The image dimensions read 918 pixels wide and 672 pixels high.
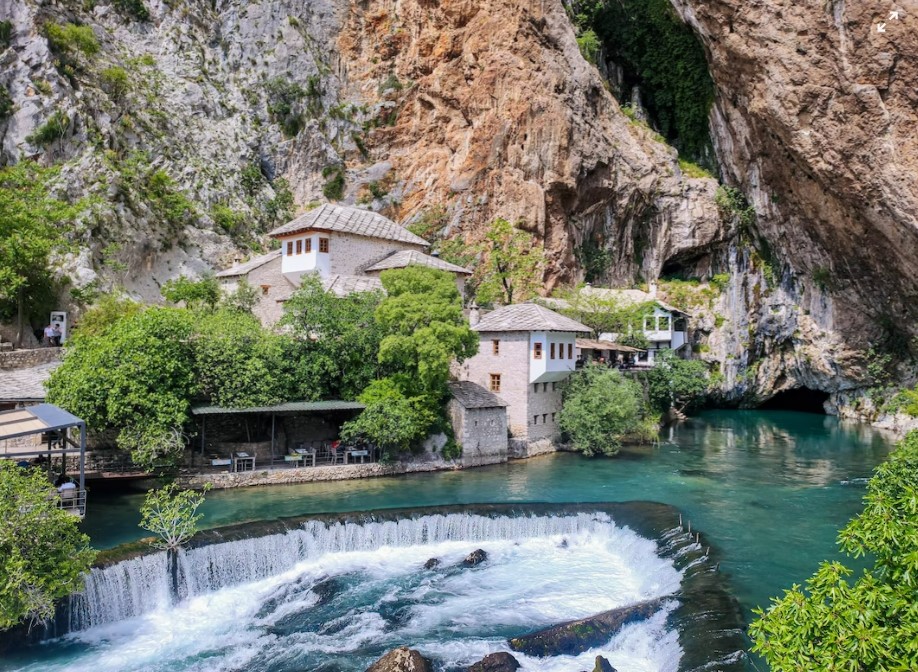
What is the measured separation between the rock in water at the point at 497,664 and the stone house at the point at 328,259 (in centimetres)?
2500

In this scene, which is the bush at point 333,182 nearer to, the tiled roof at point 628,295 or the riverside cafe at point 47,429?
the tiled roof at point 628,295

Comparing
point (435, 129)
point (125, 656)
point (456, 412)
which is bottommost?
point (125, 656)

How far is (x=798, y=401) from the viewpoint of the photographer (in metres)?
56.6

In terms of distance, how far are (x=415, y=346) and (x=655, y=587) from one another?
588 inches

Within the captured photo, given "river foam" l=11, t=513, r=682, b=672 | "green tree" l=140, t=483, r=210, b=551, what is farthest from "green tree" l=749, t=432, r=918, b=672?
"green tree" l=140, t=483, r=210, b=551

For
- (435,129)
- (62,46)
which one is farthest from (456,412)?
(62,46)

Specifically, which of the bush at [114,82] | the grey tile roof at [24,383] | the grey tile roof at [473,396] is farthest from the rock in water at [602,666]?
the bush at [114,82]

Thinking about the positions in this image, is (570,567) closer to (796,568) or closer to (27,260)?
(796,568)

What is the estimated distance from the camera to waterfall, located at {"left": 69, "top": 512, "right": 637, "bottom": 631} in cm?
1568

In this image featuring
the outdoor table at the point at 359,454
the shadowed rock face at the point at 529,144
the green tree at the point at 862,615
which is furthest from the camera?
the shadowed rock face at the point at 529,144

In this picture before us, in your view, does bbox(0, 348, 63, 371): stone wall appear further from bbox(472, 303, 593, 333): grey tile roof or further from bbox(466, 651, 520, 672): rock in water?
bbox(466, 651, 520, 672): rock in water

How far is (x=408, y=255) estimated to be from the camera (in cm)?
3934

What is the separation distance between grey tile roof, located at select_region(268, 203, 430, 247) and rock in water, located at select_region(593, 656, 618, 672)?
1157 inches

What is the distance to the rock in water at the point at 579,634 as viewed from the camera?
1379cm
